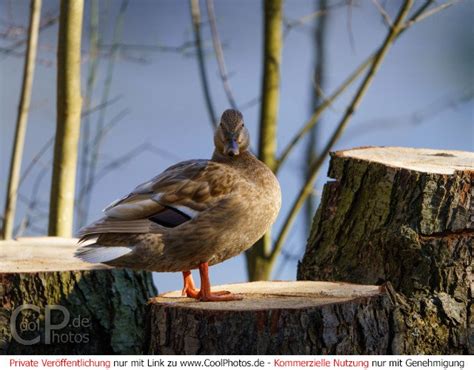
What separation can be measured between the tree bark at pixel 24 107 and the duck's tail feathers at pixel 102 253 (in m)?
1.71

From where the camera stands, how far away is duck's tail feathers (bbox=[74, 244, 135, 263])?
3.35 metres

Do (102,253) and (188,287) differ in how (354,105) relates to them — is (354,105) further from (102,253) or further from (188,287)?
(102,253)

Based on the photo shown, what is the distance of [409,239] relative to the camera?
4133 millimetres

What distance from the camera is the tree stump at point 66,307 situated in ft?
13.3

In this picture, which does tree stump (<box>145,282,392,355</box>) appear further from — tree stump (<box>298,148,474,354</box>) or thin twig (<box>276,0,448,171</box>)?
thin twig (<box>276,0,448,171</box>)

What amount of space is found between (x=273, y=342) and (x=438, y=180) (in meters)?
1.42

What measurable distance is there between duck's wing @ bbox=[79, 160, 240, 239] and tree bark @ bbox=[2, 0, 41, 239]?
162 centimetres

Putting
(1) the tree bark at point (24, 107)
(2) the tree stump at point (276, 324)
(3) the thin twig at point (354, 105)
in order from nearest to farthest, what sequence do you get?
1. (2) the tree stump at point (276, 324)
2. (1) the tree bark at point (24, 107)
3. (3) the thin twig at point (354, 105)

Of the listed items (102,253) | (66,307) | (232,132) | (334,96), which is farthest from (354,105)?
(102,253)

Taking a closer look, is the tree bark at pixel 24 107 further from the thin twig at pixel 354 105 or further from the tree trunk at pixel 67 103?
the thin twig at pixel 354 105

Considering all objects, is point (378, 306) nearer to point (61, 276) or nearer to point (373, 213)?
point (373, 213)

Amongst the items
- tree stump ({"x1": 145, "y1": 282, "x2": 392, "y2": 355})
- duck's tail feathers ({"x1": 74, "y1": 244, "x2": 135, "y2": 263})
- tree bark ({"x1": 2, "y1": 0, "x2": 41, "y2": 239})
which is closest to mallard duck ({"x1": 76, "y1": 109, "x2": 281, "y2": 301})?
duck's tail feathers ({"x1": 74, "y1": 244, "x2": 135, "y2": 263})

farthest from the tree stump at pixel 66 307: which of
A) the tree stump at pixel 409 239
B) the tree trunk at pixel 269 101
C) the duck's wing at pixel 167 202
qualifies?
the tree trunk at pixel 269 101

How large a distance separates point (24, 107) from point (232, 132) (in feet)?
5.98
